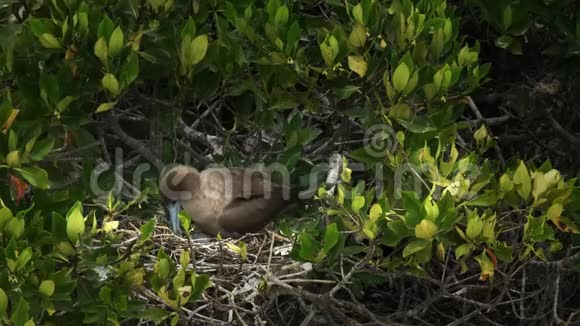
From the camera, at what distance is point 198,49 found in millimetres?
4469

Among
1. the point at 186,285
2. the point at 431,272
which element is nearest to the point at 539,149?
the point at 431,272

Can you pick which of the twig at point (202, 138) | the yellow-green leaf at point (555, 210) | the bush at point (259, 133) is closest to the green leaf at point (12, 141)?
the bush at point (259, 133)

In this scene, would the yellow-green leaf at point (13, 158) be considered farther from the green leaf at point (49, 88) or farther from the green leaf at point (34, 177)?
the green leaf at point (49, 88)

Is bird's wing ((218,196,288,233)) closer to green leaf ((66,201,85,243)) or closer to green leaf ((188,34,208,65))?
green leaf ((188,34,208,65))

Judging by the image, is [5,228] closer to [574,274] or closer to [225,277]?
[225,277]

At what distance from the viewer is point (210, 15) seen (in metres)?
5.09

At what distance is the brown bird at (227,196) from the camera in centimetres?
578

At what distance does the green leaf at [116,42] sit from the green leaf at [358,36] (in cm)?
93

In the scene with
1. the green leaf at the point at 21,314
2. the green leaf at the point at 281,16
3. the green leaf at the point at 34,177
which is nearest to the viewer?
the green leaf at the point at 21,314

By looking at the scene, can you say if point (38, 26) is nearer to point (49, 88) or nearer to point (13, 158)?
point (49, 88)

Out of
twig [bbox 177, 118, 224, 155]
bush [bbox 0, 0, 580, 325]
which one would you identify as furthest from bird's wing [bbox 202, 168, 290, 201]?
bush [bbox 0, 0, 580, 325]

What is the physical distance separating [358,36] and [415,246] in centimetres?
90

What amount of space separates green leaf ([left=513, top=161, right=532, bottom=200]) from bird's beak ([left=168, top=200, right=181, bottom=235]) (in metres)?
2.00

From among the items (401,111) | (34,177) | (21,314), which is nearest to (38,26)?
(34,177)
